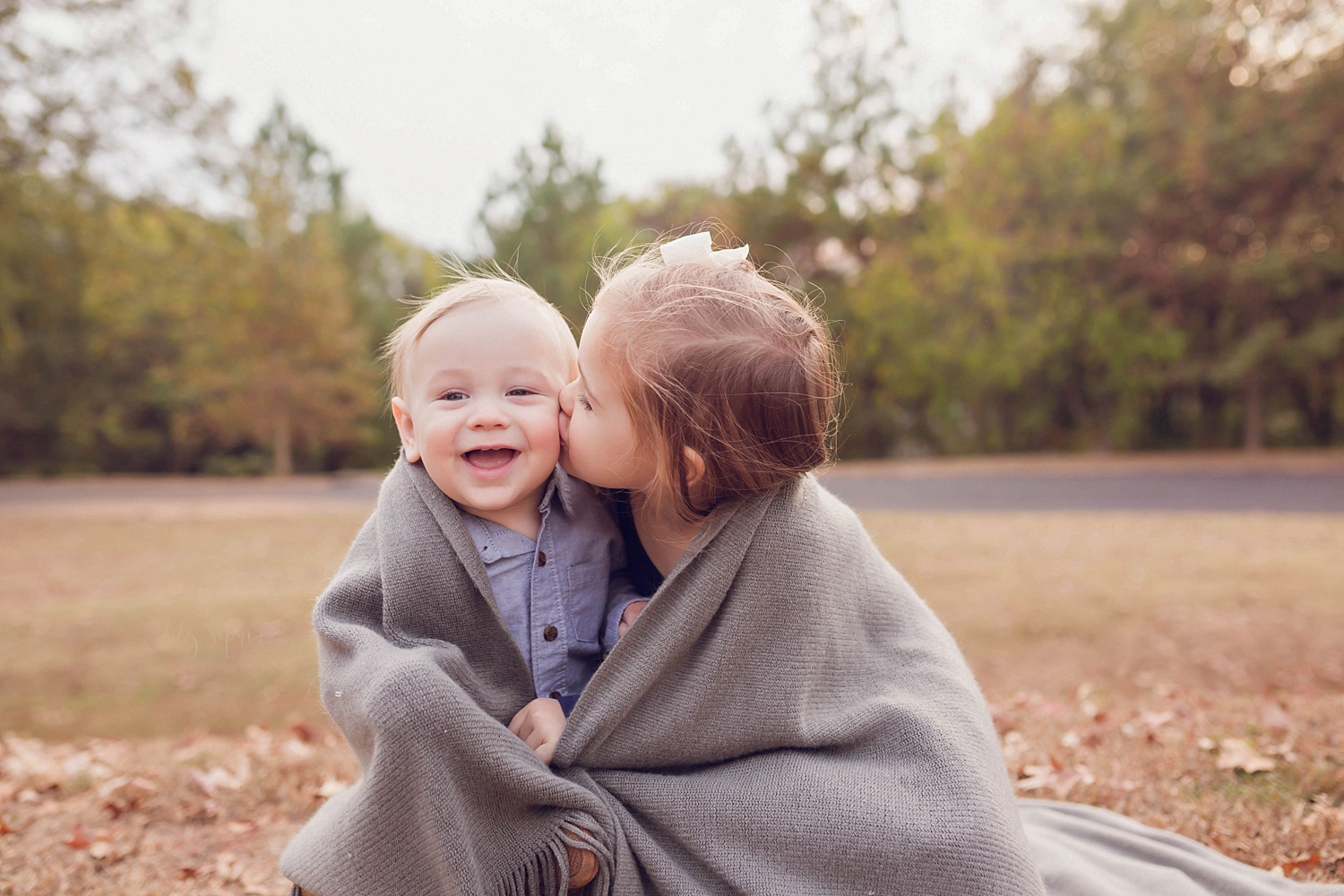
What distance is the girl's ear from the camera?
213 centimetres

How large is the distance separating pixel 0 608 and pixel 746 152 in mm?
17736

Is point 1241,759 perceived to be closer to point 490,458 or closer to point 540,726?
point 540,726

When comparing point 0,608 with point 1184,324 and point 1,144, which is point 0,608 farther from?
point 1184,324

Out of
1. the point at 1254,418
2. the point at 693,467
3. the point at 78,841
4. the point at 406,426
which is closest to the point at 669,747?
the point at 693,467

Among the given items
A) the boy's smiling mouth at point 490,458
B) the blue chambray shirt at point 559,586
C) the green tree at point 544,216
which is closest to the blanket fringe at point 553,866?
the blue chambray shirt at point 559,586

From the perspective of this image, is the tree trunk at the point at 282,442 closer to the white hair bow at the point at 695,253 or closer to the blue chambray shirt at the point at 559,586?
the blue chambray shirt at the point at 559,586

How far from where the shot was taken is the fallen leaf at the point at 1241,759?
3525 millimetres

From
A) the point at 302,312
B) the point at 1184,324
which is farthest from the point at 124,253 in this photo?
the point at 1184,324

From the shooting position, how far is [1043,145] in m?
20.3

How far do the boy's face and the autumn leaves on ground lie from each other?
1735mm

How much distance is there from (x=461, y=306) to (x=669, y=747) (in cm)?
117

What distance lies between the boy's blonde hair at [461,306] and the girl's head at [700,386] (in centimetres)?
20

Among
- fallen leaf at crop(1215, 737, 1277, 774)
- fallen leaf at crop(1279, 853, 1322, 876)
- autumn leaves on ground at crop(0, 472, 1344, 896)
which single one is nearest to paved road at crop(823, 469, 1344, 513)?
autumn leaves on ground at crop(0, 472, 1344, 896)

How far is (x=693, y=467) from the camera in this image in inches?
85.1
